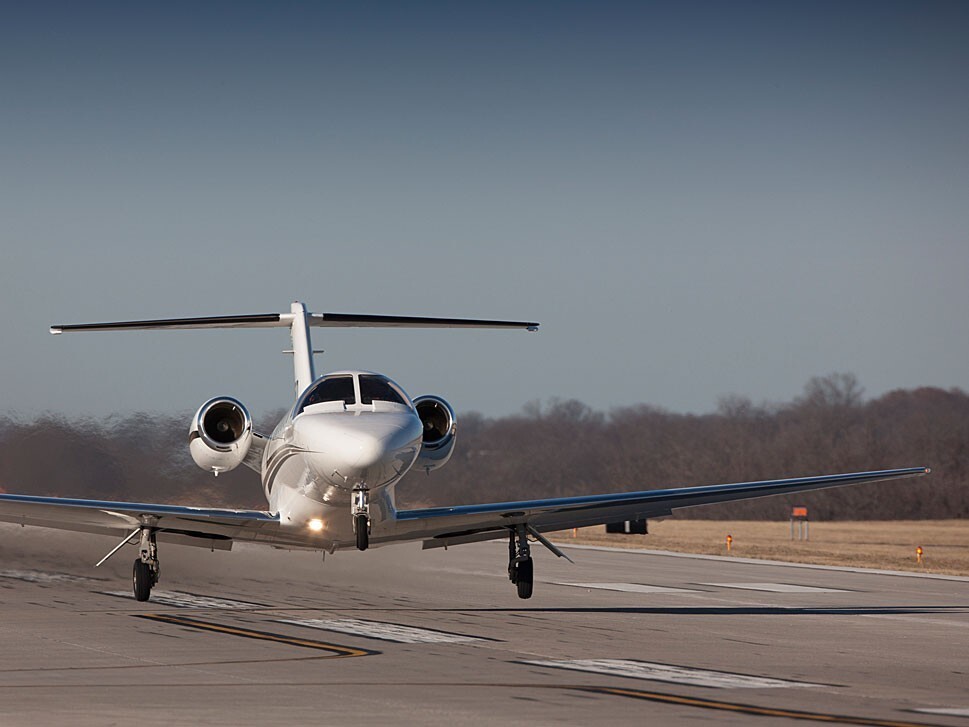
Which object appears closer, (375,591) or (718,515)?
(375,591)

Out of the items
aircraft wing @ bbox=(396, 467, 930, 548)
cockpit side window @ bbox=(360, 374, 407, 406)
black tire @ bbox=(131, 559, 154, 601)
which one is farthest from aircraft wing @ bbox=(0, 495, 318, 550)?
cockpit side window @ bbox=(360, 374, 407, 406)

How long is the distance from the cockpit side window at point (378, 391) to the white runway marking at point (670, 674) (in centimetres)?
669

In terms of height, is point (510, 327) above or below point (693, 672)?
above

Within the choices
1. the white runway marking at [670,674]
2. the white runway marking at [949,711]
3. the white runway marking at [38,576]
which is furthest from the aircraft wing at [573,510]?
the white runway marking at [949,711]

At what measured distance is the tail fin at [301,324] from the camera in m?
25.0

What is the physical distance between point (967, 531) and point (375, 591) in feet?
130

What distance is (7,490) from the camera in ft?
103

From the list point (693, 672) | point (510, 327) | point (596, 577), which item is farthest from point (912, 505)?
point (693, 672)

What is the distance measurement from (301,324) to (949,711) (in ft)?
54.6

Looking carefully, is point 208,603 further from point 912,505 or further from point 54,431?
point 912,505

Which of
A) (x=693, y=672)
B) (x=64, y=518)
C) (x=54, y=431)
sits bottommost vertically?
(x=693, y=672)

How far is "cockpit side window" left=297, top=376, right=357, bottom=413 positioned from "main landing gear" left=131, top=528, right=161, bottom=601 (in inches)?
146

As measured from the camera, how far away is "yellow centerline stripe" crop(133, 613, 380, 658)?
16.3 metres

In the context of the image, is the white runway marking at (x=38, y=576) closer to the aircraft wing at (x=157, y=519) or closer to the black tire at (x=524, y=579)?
the aircraft wing at (x=157, y=519)
